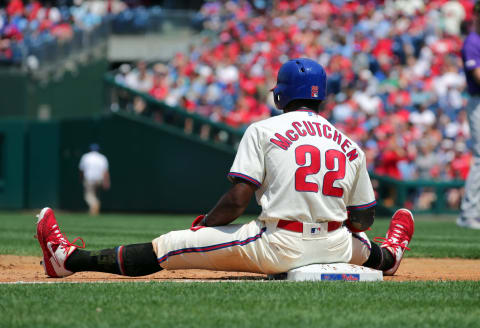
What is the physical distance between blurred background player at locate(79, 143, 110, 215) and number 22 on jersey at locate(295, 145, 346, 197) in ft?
50.7

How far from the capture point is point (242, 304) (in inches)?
171

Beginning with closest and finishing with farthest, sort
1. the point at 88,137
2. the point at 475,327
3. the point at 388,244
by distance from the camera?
the point at 475,327, the point at 388,244, the point at 88,137

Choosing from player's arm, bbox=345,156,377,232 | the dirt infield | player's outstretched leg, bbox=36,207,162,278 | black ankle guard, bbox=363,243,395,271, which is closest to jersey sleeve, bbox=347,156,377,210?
player's arm, bbox=345,156,377,232

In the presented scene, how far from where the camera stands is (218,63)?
2105cm

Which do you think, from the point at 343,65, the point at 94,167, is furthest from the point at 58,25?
the point at 343,65

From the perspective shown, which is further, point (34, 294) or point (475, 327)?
point (34, 294)

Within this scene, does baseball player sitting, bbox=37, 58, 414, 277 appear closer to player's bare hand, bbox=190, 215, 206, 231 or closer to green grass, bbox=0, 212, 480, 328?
player's bare hand, bbox=190, 215, 206, 231

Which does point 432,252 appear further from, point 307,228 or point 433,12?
point 433,12

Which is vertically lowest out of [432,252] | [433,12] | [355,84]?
[432,252]

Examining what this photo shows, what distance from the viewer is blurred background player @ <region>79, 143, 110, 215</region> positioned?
803 inches

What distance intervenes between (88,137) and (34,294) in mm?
17473

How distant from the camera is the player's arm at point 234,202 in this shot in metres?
5.09

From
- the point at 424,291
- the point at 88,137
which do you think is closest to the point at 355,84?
the point at 88,137

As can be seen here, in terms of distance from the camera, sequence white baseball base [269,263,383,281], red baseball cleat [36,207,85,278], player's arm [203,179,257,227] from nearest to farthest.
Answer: player's arm [203,179,257,227] < white baseball base [269,263,383,281] < red baseball cleat [36,207,85,278]
